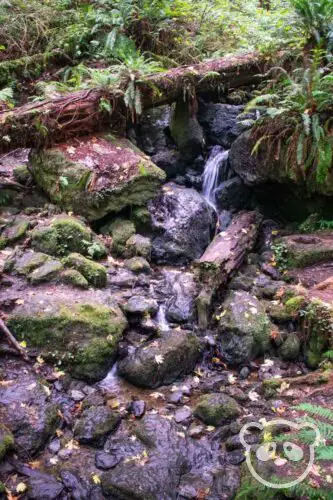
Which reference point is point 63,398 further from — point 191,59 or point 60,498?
point 191,59

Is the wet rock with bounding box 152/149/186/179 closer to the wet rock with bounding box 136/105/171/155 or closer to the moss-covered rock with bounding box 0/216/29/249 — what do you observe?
the wet rock with bounding box 136/105/171/155

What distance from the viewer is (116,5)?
10805 millimetres

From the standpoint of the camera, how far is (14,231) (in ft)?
22.7

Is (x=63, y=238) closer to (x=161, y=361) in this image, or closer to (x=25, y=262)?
(x=25, y=262)

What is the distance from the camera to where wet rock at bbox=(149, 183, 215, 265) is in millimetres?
7797

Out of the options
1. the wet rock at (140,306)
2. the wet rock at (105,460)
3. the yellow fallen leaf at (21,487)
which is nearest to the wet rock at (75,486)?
the wet rock at (105,460)

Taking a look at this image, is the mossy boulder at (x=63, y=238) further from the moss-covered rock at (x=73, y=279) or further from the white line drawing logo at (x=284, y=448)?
the white line drawing logo at (x=284, y=448)

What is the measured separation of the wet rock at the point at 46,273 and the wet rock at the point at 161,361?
62.8 inches

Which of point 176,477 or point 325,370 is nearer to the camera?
point 176,477

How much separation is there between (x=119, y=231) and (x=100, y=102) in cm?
252

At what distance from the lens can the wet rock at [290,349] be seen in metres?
5.90

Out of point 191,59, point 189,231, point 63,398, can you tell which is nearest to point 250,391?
point 63,398

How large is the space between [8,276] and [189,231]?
3.36 m

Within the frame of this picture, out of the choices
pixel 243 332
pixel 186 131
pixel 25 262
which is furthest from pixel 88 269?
pixel 186 131
